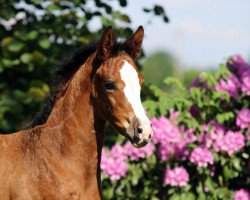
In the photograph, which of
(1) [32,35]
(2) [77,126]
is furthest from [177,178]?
(1) [32,35]

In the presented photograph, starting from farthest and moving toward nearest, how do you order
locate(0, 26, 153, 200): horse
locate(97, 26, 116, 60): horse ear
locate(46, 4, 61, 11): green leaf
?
locate(46, 4, 61, 11): green leaf < locate(97, 26, 116, 60): horse ear < locate(0, 26, 153, 200): horse

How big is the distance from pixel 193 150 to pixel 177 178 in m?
0.29

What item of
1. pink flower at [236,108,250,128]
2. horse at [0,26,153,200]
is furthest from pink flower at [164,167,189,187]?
horse at [0,26,153,200]

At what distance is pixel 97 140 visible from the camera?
163 inches

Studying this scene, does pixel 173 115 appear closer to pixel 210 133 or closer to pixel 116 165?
pixel 210 133

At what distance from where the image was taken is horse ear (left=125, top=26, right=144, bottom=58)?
414 centimetres

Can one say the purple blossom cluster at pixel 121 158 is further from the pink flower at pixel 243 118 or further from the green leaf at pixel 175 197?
the pink flower at pixel 243 118

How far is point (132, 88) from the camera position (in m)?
3.87

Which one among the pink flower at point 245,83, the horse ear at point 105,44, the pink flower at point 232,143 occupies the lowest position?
the pink flower at point 232,143

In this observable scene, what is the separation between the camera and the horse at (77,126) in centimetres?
392

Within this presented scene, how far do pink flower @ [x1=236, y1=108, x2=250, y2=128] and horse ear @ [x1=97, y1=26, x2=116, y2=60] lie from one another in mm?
2102

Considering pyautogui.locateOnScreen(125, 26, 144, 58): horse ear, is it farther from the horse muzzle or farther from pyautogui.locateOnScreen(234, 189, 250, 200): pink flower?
pyautogui.locateOnScreen(234, 189, 250, 200): pink flower

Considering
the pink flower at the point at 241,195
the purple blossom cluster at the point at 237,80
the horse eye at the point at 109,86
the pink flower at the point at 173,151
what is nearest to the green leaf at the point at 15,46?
the pink flower at the point at 173,151

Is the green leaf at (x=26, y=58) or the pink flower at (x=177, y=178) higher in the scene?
the pink flower at (x=177, y=178)
